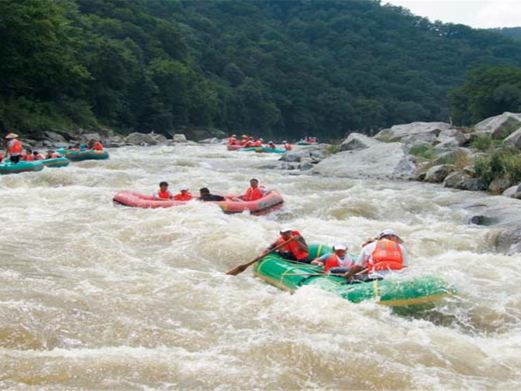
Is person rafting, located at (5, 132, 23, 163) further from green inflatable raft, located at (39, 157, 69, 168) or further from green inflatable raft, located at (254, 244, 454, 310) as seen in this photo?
green inflatable raft, located at (254, 244, 454, 310)

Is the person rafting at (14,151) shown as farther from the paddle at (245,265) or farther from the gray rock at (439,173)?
the gray rock at (439,173)

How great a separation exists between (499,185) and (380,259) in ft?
28.5

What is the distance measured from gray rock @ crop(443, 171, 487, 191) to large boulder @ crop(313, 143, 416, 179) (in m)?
1.88

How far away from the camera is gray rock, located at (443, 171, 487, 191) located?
15.2m

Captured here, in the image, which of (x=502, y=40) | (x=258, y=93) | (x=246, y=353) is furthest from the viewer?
(x=502, y=40)

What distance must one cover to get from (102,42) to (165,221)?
34183mm

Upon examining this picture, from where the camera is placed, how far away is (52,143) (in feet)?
94.0

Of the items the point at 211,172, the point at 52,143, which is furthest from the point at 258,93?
the point at 211,172

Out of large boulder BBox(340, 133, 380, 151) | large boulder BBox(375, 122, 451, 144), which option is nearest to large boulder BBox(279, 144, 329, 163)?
large boulder BBox(340, 133, 380, 151)

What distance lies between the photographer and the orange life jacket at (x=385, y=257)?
686 centimetres

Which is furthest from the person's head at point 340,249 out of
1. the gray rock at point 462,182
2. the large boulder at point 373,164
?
the large boulder at point 373,164

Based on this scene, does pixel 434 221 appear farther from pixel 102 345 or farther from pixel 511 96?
pixel 511 96

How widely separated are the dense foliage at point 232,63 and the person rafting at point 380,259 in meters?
25.1

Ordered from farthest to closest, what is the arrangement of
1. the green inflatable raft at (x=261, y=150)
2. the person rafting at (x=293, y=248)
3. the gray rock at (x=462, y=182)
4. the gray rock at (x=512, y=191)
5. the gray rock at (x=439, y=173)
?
the green inflatable raft at (x=261, y=150) < the gray rock at (x=439, y=173) < the gray rock at (x=462, y=182) < the gray rock at (x=512, y=191) < the person rafting at (x=293, y=248)
